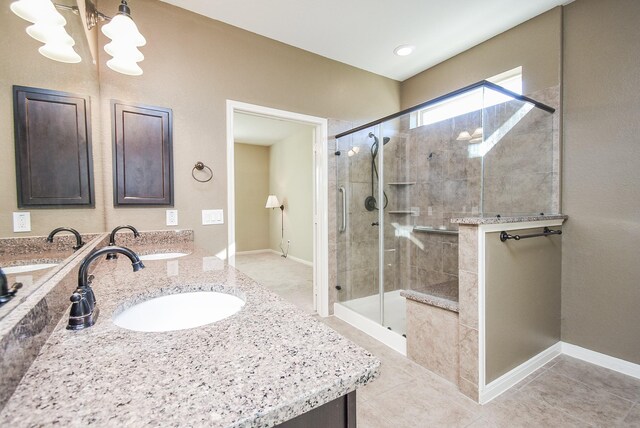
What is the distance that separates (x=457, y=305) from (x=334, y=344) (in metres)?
1.51

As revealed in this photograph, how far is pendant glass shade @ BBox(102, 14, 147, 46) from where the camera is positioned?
145 centimetres

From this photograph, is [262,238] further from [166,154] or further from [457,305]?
[457,305]

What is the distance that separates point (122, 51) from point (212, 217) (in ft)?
4.08

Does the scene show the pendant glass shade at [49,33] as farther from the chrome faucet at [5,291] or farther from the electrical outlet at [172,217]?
the electrical outlet at [172,217]

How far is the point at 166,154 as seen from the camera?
2143 mm

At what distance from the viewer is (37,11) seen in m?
0.96

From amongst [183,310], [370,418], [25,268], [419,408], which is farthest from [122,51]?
[419,408]

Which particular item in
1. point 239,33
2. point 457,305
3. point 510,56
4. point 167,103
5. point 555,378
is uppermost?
point 239,33

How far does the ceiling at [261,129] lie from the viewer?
495cm

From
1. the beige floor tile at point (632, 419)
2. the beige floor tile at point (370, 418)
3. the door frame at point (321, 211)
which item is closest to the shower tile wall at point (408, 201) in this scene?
the door frame at point (321, 211)

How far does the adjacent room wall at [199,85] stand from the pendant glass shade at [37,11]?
0.98 meters

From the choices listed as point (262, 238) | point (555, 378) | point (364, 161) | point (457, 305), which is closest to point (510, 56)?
point (364, 161)

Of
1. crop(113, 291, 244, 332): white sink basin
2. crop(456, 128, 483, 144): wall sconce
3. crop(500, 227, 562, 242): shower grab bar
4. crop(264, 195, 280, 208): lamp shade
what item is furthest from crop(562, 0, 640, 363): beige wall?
crop(264, 195, 280, 208): lamp shade

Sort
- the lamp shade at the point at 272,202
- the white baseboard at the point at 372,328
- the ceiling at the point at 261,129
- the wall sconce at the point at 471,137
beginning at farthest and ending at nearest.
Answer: the lamp shade at the point at 272,202 < the ceiling at the point at 261,129 < the wall sconce at the point at 471,137 < the white baseboard at the point at 372,328
